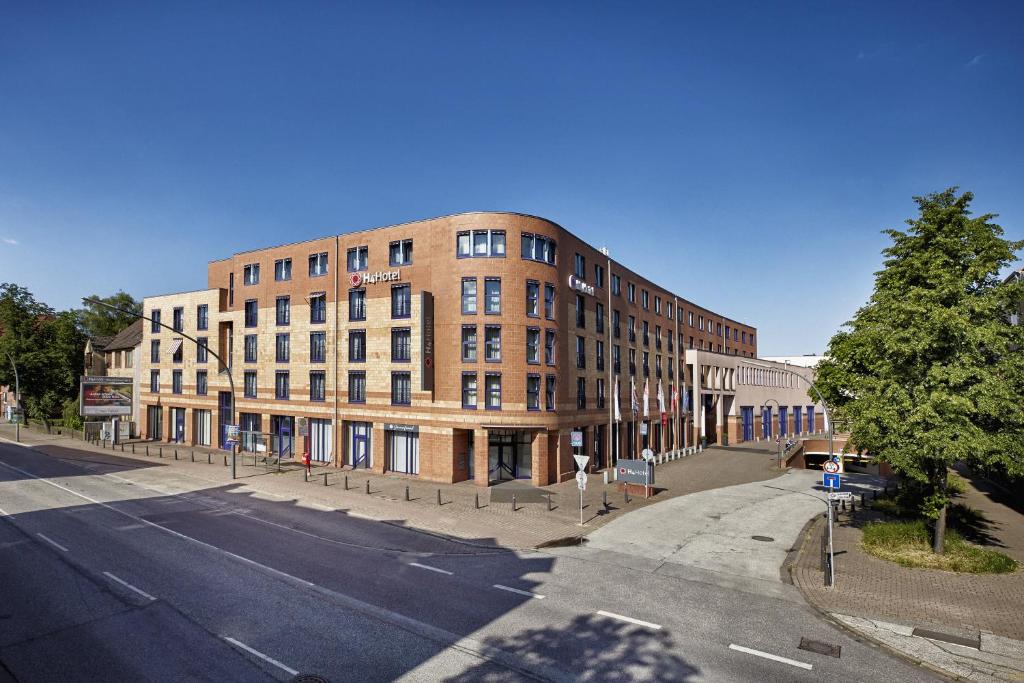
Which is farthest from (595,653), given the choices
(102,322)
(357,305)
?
(102,322)

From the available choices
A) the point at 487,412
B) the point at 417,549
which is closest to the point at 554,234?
the point at 487,412

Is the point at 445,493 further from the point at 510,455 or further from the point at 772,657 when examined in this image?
the point at 772,657

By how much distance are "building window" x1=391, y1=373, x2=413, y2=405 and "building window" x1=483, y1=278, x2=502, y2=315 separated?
21.4ft

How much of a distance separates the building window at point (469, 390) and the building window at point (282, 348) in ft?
52.5

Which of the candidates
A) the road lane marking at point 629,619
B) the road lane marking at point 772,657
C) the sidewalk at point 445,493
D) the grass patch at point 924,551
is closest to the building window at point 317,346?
the sidewalk at point 445,493

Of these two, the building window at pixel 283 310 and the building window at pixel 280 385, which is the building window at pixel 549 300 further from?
the building window at pixel 280 385

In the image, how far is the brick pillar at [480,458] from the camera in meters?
30.1

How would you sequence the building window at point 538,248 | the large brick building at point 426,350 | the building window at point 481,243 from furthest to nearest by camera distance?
1. the building window at point 538,248
2. the building window at point 481,243
3. the large brick building at point 426,350

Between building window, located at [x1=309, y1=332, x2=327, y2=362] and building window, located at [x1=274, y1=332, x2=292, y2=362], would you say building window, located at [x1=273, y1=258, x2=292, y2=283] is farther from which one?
building window, located at [x1=309, y1=332, x2=327, y2=362]

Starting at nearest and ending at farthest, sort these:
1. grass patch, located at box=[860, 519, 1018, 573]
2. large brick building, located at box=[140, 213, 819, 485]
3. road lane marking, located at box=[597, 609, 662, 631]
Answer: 1. road lane marking, located at box=[597, 609, 662, 631]
2. grass patch, located at box=[860, 519, 1018, 573]
3. large brick building, located at box=[140, 213, 819, 485]

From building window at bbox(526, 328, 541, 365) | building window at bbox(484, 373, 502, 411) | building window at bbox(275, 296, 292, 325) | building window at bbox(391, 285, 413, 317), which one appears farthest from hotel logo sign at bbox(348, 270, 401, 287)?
building window at bbox(526, 328, 541, 365)

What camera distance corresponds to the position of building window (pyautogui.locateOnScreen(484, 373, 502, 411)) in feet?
99.8

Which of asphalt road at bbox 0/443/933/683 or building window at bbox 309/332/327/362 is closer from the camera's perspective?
asphalt road at bbox 0/443/933/683

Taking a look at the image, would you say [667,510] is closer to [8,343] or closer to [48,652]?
[48,652]
